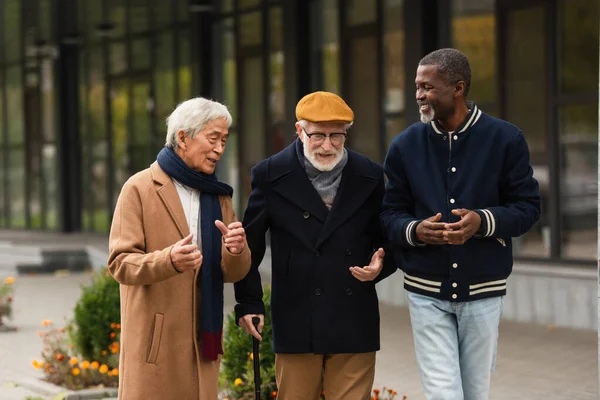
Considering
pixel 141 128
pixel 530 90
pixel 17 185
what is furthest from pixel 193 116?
pixel 17 185

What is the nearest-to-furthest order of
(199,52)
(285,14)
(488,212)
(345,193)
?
1. (488,212)
2. (345,193)
3. (285,14)
4. (199,52)

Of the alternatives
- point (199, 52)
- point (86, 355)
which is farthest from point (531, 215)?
point (199, 52)

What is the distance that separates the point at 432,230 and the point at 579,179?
764 cm

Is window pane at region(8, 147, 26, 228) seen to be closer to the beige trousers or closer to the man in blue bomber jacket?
the beige trousers

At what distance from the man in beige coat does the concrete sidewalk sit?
326cm

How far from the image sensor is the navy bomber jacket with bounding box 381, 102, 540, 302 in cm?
412

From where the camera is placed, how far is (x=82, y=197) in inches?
960

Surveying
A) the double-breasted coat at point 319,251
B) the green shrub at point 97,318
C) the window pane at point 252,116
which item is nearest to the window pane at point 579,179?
the green shrub at point 97,318

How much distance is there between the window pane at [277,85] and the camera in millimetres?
16547

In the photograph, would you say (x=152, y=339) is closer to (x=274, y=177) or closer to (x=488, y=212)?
(x=274, y=177)

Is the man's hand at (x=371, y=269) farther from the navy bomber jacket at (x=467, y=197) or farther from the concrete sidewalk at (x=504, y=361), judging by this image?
the concrete sidewalk at (x=504, y=361)

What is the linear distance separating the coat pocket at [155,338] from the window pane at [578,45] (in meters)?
7.85

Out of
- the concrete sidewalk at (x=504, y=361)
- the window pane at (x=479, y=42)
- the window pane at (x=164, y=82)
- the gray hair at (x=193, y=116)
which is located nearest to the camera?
the gray hair at (x=193, y=116)

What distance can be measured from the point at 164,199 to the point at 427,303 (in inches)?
45.5
